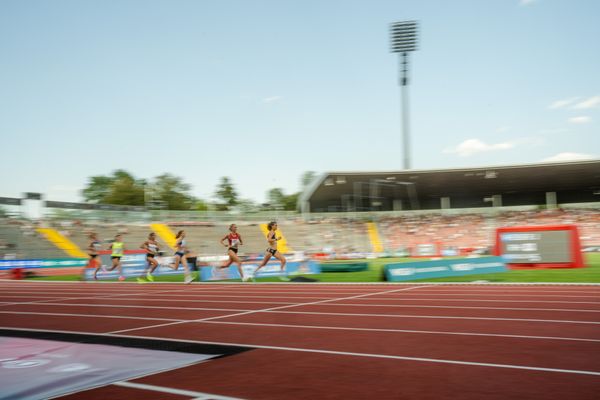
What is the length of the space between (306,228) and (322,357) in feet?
142

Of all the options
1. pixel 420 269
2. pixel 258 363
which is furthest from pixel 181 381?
pixel 420 269

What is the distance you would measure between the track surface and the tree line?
94.0 metres

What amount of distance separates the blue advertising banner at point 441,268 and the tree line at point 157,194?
88766 millimetres

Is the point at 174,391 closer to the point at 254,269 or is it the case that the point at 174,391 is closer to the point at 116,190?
the point at 254,269

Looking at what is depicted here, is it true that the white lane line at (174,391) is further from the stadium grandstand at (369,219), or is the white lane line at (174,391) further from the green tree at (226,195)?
the green tree at (226,195)

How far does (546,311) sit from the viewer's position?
24.5ft

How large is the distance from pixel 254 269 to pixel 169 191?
9268 centimetres

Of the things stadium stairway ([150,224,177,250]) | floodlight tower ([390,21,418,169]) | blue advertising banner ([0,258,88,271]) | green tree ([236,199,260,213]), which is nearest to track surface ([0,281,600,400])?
blue advertising banner ([0,258,88,271])

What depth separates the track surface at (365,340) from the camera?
360 cm

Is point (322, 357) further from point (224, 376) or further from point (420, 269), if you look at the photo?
point (420, 269)

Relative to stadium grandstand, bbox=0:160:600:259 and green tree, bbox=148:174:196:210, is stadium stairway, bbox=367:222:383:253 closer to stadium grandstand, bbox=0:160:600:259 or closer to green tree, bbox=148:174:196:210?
stadium grandstand, bbox=0:160:600:259

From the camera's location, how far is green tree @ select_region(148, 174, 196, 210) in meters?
105

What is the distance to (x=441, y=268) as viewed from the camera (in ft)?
51.8

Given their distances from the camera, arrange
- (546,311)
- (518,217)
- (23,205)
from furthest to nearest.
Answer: (518,217), (23,205), (546,311)
